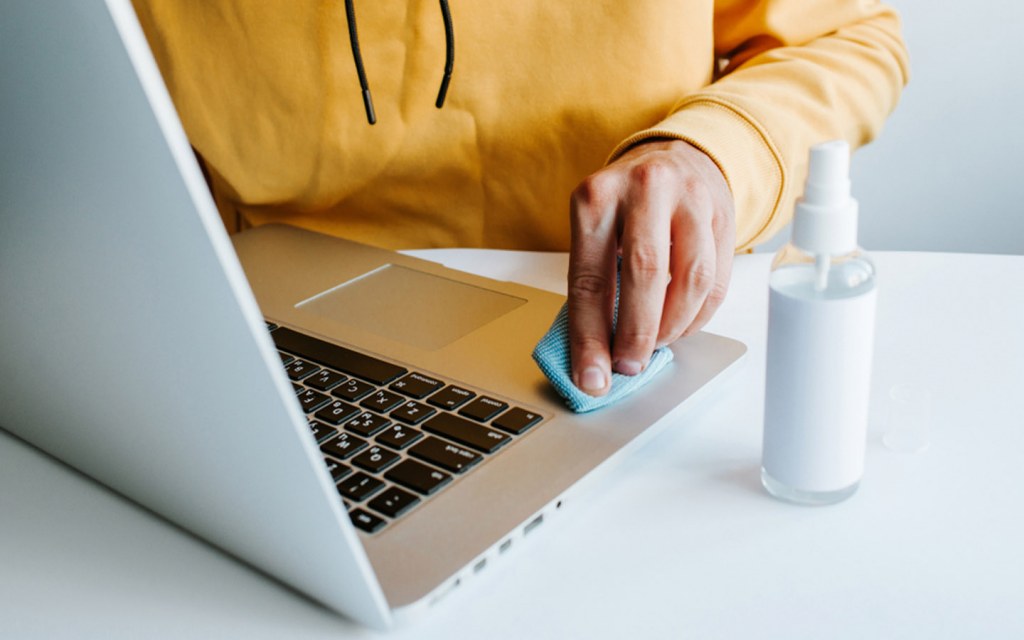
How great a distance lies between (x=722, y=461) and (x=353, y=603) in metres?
0.22

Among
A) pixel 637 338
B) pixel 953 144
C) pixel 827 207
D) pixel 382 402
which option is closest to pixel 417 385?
pixel 382 402

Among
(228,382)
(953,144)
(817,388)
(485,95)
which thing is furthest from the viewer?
(953,144)

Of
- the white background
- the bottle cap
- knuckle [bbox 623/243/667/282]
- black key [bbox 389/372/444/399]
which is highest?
the bottle cap

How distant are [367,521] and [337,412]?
10 cm

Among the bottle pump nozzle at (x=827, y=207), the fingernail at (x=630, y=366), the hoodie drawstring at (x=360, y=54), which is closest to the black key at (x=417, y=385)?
the fingernail at (x=630, y=366)

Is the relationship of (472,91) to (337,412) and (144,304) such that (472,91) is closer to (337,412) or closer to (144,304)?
(337,412)

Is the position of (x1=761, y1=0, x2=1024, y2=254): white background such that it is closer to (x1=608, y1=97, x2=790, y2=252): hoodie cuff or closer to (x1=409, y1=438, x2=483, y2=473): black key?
(x1=608, y1=97, x2=790, y2=252): hoodie cuff

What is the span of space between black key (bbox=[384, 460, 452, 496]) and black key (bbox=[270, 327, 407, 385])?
0.31ft

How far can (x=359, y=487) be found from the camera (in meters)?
0.44

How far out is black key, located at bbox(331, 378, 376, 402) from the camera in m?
0.53

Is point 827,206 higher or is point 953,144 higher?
point 827,206

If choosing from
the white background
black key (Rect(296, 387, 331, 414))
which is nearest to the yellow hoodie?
black key (Rect(296, 387, 331, 414))

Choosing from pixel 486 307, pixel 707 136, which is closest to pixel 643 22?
pixel 707 136

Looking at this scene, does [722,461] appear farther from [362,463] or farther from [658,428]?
[362,463]
